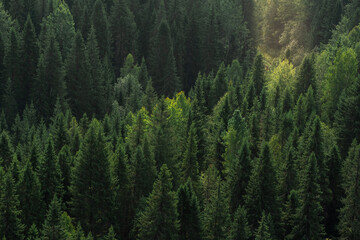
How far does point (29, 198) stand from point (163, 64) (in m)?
70.3

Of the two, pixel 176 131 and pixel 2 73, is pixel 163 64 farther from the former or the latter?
pixel 176 131

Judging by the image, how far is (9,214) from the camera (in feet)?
159

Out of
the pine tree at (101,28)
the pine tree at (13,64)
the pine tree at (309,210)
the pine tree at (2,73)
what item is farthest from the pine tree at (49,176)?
the pine tree at (101,28)

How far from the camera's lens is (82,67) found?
103500mm

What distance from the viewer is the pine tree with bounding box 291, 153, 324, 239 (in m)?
50.2

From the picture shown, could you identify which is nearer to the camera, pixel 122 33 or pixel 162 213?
pixel 162 213

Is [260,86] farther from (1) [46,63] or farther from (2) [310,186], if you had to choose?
(2) [310,186]

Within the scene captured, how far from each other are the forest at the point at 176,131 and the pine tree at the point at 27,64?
233 millimetres

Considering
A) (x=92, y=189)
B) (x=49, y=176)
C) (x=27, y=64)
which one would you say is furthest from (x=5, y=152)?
(x=27, y=64)

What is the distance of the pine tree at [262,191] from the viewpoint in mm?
51438

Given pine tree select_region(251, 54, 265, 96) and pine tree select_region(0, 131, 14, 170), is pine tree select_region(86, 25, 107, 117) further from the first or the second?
pine tree select_region(0, 131, 14, 170)

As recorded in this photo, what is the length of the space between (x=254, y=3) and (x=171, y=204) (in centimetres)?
10226

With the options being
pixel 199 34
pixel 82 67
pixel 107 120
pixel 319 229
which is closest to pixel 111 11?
pixel 199 34

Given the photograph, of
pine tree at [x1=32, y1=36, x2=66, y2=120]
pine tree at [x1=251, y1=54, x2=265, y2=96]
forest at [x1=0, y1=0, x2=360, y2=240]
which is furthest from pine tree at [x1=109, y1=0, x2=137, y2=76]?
pine tree at [x1=251, y1=54, x2=265, y2=96]
